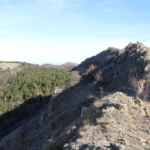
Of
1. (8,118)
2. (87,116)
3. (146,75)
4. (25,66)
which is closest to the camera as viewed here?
(87,116)

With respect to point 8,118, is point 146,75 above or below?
above

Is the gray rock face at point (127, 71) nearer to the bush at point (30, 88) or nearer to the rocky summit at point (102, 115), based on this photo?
the rocky summit at point (102, 115)

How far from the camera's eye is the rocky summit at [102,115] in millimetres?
17234

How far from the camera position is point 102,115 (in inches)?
744

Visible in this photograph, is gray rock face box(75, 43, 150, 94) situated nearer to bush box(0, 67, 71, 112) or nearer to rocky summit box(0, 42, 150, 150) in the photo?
rocky summit box(0, 42, 150, 150)

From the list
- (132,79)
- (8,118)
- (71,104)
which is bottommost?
(8,118)

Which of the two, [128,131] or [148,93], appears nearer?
[128,131]

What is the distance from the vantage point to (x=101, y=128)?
17922mm

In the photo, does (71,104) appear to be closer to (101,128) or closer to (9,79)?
(101,128)

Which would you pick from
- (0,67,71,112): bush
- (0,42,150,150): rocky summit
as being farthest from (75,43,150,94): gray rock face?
(0,67,71,112): bush

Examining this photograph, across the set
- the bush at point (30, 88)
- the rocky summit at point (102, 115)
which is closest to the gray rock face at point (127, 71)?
the rocky summit at point (102, 115)

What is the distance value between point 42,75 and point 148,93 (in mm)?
43631

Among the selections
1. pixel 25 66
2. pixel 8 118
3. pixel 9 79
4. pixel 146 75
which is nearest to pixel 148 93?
pixel 146 75

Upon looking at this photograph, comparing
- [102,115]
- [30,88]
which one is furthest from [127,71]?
[30,88]
